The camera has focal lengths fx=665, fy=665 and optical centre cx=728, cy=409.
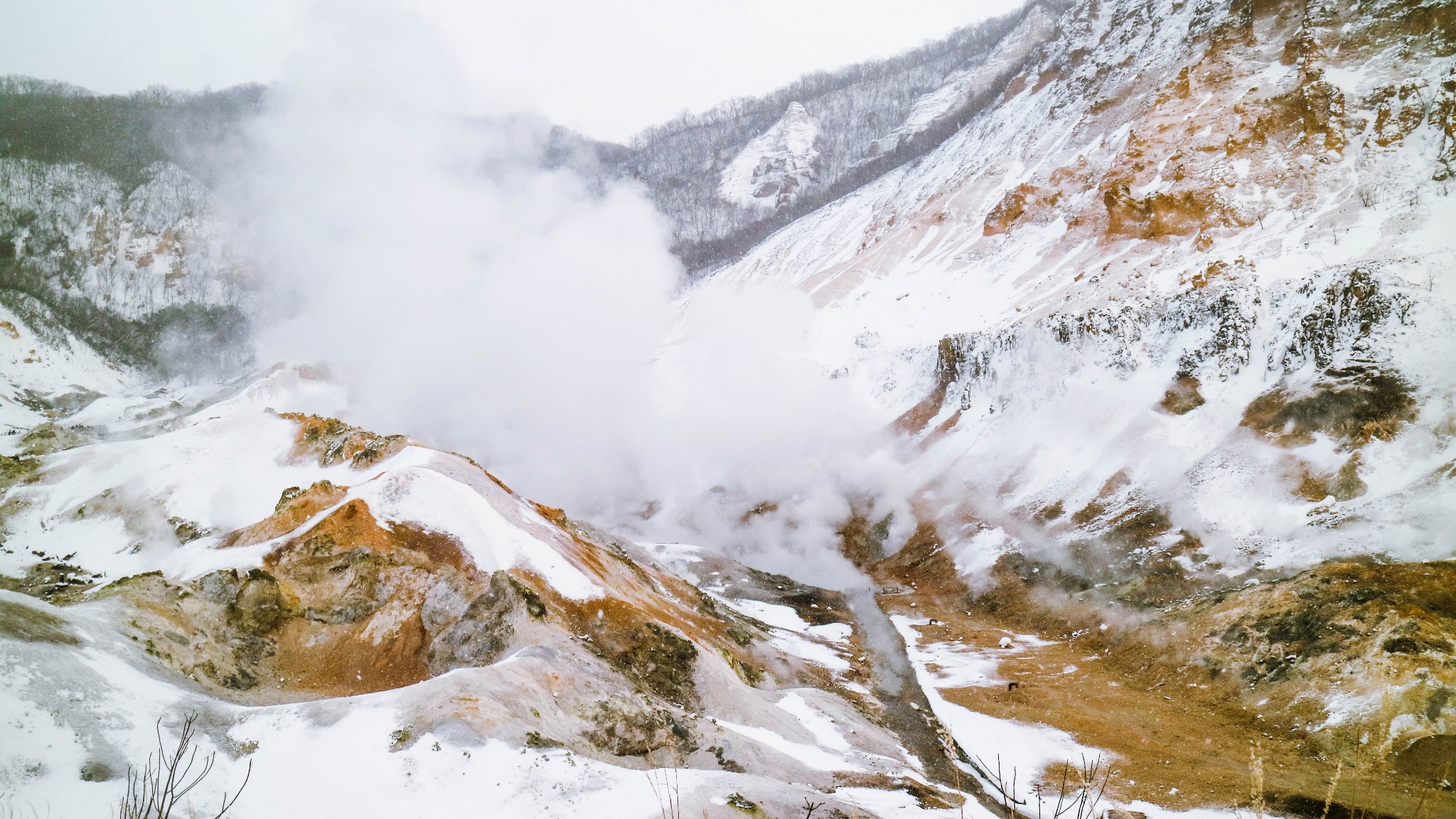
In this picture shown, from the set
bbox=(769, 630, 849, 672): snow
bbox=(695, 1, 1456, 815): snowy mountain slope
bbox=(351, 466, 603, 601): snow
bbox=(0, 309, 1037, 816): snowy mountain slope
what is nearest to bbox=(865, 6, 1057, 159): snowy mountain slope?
bbox=(695, 1, 1456, 815): snowy mountain slope

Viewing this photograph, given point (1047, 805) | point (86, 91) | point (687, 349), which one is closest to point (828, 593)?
point (1047, 805)

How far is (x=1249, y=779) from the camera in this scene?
24922 mm

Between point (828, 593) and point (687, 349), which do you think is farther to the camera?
point (687, 349)

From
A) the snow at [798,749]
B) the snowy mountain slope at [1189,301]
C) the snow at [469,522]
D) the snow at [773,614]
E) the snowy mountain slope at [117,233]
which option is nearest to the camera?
the snow at [798,749]

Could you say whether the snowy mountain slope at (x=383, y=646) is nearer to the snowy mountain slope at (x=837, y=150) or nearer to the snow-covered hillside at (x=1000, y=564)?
the snow-covered hillside at (x=1000, y=564)

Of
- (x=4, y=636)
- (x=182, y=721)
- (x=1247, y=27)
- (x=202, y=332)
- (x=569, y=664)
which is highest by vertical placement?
(x=202, y=332)

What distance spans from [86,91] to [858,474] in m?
218

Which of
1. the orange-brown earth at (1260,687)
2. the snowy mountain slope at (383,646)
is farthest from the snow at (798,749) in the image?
the orange-brown earth at (1260,687)

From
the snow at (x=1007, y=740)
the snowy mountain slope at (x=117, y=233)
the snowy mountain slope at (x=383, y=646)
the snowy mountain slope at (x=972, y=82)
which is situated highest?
the snowy mountain slope at (x=117, y=233)

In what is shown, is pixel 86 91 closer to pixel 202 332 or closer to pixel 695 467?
pixel 202 332

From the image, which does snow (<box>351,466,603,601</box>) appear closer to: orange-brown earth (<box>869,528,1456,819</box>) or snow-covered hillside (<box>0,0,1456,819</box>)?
snow-covered hillside (<box>0,0,1456,819</box>)

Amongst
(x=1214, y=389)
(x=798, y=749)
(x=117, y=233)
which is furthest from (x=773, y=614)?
(x=117, y=233)

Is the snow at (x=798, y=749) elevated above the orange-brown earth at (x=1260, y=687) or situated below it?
above

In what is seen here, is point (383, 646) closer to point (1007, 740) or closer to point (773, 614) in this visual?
point (1007, 740)
